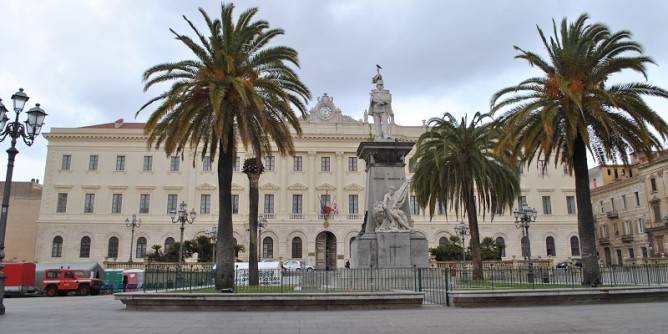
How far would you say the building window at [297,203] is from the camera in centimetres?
5948

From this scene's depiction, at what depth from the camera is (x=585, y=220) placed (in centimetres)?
1922

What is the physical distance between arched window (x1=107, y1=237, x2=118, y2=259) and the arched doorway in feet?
73.1

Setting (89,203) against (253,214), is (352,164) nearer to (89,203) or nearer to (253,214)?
(89,203)

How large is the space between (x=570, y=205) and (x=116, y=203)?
5378 centimetres

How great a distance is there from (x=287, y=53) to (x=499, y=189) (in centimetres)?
1497

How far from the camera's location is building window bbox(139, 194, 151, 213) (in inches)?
2298

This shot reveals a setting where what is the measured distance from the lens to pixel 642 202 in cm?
5853

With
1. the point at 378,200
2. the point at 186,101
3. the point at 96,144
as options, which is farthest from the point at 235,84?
the point at 96,144

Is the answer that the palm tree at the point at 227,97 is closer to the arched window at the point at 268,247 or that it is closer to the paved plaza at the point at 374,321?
the paved plaza at the point at 374,321

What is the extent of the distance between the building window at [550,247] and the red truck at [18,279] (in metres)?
52.8

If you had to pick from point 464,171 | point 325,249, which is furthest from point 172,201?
point 464,171

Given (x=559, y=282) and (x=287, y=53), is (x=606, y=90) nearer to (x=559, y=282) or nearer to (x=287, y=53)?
(x=559, y=282)

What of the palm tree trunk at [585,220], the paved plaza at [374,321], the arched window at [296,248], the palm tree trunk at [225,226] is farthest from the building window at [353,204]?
the paved plaza at [374,321]

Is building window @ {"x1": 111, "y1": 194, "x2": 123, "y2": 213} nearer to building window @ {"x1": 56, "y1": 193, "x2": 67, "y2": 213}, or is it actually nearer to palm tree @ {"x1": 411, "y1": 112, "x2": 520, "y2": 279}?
building window @ {"x1": 56, "y1": 193, "x2": 67, "y2": 213}
